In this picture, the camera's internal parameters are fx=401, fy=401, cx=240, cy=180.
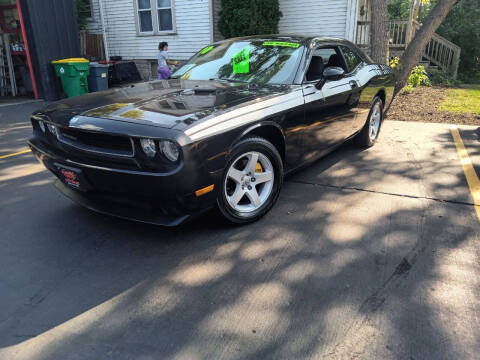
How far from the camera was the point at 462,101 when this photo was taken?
33.2 ft

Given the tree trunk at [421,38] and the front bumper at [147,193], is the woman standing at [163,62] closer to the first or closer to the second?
the tree trunk at [421,38]

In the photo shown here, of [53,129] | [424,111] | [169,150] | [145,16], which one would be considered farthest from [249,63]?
[145,16]

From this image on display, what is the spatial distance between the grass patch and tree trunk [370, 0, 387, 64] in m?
1.87

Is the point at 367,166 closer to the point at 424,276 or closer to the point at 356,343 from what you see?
the point at 424,276

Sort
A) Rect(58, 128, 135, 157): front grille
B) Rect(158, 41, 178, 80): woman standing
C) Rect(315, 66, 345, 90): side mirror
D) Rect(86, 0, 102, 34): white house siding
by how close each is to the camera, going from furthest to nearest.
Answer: Rect(86, 0, 102, 34): white house siding → Rect(158, 41, 178, 80): woman standing → Rect(315, 66, 345, 90): side mirror → Rect(58, 128, 135, 157): front grille

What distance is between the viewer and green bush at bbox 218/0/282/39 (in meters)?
12.3

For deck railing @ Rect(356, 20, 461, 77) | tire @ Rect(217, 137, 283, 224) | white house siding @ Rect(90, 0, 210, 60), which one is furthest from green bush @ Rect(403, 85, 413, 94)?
tire @ Rect(217, 137, 283, 224)

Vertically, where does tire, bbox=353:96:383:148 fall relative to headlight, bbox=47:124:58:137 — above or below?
below

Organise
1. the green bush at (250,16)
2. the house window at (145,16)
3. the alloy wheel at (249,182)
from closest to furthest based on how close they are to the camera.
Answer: the alloy wheel at (249,182) < the green bush at (250,16) < the house window at (145,16)

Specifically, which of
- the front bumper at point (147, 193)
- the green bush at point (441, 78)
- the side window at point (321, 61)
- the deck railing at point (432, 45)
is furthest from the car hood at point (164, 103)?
the green bush at point (441, 78)

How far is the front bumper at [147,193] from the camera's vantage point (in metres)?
2.77

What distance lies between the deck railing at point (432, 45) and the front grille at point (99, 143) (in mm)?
12996

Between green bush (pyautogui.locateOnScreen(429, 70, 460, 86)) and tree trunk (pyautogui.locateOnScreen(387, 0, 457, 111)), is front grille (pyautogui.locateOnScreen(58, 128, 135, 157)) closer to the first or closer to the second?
tree trunk (pyautogui.locateOnScreen(387, 0, 457, 111))


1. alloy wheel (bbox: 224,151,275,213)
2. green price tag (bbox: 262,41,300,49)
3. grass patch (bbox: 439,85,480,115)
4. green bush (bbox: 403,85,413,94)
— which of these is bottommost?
grass patch (bbox: 439,85,480,115)
